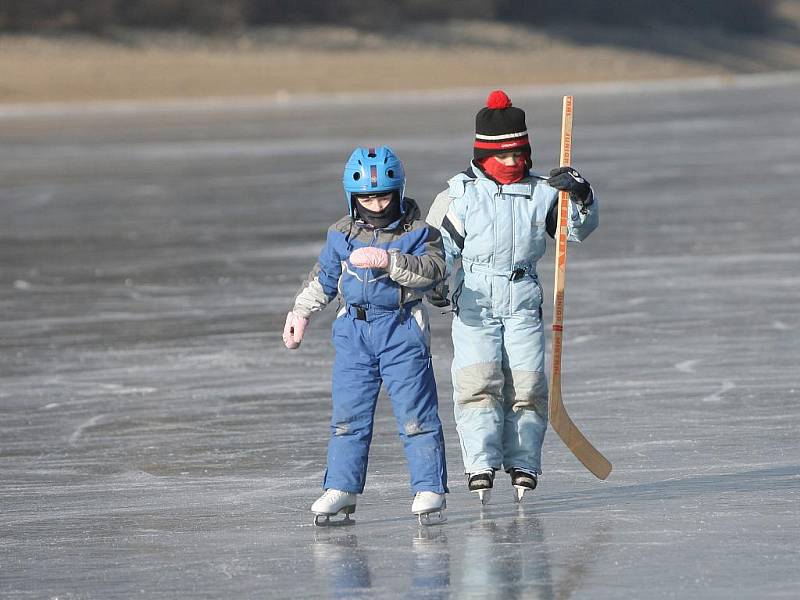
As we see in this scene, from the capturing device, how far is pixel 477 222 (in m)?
6.07

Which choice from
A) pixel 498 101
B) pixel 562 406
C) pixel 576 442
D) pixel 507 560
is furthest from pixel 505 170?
pixel 507 560

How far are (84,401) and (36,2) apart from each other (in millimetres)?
62355

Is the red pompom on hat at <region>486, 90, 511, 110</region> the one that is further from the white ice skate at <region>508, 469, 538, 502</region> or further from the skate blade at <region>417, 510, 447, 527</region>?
the skate blade at <region>417, 510, 447, 527</region>

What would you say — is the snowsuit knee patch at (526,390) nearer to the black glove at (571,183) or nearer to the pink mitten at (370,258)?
the black glove at (571,183)

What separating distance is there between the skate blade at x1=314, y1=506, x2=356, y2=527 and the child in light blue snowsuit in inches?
17.6

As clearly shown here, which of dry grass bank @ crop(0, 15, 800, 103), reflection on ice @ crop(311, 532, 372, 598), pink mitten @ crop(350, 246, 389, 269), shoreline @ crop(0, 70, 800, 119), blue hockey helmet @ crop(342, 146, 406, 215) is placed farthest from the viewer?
dry grass bank @ crop(0, 15, 800, 103)

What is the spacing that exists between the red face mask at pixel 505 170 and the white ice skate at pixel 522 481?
1.03m

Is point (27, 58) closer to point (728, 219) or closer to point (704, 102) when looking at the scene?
point (704, 102)

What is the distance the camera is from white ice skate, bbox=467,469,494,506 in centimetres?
607

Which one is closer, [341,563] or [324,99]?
[341,563]

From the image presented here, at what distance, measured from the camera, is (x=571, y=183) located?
5.91 m

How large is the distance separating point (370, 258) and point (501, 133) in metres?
0.79

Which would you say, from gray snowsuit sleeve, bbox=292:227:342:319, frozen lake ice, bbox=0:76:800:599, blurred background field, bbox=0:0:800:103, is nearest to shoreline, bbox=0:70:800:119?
blurred background field, bbox=0:0:800:103

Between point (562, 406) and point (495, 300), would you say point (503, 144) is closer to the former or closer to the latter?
point (495, 300)
